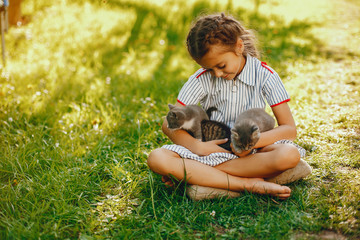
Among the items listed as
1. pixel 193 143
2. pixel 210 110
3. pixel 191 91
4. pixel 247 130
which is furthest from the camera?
pixel 210 110

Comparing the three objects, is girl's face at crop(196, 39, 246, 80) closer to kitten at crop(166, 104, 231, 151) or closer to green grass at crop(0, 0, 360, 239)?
kitten at crop(166, 104, 231, 151)

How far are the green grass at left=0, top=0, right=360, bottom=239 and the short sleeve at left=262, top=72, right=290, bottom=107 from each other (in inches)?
30.7

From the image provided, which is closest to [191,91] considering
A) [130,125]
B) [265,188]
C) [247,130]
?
[247,130]

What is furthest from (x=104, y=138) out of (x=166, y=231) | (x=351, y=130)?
(x=351, y=130)

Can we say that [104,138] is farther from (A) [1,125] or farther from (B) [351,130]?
(B) [351,130]

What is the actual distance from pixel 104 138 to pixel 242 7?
A: 654 centimetres

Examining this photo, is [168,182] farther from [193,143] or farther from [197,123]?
[197,123]

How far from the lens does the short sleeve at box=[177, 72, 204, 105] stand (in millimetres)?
3260

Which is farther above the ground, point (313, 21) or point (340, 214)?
point (313, 21)

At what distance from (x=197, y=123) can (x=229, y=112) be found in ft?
1.11

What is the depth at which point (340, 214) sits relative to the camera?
2521 millimetres

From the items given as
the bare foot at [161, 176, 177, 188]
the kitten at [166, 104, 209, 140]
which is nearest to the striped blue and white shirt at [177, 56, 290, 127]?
the kitten at [166, 104, 209, 140]

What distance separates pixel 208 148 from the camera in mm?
3057

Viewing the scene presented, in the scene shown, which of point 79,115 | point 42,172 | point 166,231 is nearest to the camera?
point 166,231
